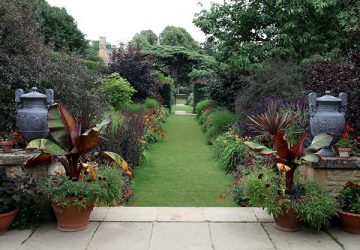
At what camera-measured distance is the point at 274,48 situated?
483 inches

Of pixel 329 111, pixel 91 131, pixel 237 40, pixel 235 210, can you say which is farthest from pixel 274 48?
pixel 91 131

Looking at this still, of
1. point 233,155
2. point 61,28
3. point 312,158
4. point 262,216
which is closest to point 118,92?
point 233,155

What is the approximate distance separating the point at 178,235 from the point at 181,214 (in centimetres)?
65

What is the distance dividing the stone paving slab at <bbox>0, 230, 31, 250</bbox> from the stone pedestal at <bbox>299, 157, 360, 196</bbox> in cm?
345

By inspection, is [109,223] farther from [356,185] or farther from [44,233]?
[356,185]

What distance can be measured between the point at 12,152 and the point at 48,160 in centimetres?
72

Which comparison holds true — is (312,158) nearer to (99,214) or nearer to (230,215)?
(230,215)

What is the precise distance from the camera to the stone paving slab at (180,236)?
4098mm

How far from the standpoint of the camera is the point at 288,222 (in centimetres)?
449

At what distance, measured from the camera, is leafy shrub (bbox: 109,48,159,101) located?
58.2 feet

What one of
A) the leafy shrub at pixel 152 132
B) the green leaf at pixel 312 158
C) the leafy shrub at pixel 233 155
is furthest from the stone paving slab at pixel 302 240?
the leafy shrub at pixel 152 132

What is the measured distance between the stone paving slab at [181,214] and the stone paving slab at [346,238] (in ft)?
5.02

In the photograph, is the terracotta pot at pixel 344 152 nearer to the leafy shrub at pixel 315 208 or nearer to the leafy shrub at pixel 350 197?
the leafy shrub at pixel 350 197

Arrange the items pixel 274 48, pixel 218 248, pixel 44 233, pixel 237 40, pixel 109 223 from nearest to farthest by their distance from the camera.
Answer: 1. pixel 218 248
2. pixel 44 233
3. pixel 109 223
4. pixel 274 48
5. pixel 237 40
